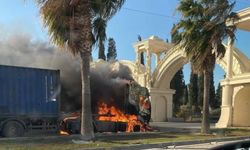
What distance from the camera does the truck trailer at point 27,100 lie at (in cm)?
1347

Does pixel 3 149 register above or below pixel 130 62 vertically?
below

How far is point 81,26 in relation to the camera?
487 inches

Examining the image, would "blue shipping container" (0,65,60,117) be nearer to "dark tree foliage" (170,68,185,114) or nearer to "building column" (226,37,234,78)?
"building column" (226,37,234,78)

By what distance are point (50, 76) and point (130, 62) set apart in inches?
762

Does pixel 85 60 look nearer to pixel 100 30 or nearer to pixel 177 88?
pixel 100 30

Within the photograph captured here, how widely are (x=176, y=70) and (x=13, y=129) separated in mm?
20362

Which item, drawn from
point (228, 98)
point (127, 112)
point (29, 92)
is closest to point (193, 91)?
point (228, 98)

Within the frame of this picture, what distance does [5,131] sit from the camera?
1320 cm

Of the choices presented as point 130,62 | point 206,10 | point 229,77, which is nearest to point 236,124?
point 229,77

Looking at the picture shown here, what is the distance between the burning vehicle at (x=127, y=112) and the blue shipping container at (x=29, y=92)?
8.86 feet

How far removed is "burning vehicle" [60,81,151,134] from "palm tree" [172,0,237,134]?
11.0 feet

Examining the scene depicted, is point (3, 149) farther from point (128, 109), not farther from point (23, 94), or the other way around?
point (128, 109)

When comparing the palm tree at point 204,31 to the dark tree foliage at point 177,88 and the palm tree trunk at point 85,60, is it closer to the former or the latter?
the palm tree trunk at point 85,60

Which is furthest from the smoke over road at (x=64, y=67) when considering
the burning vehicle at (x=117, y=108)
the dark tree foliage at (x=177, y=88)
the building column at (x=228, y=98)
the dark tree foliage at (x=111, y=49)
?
the dark tree foliage at (x=111, y=49)
